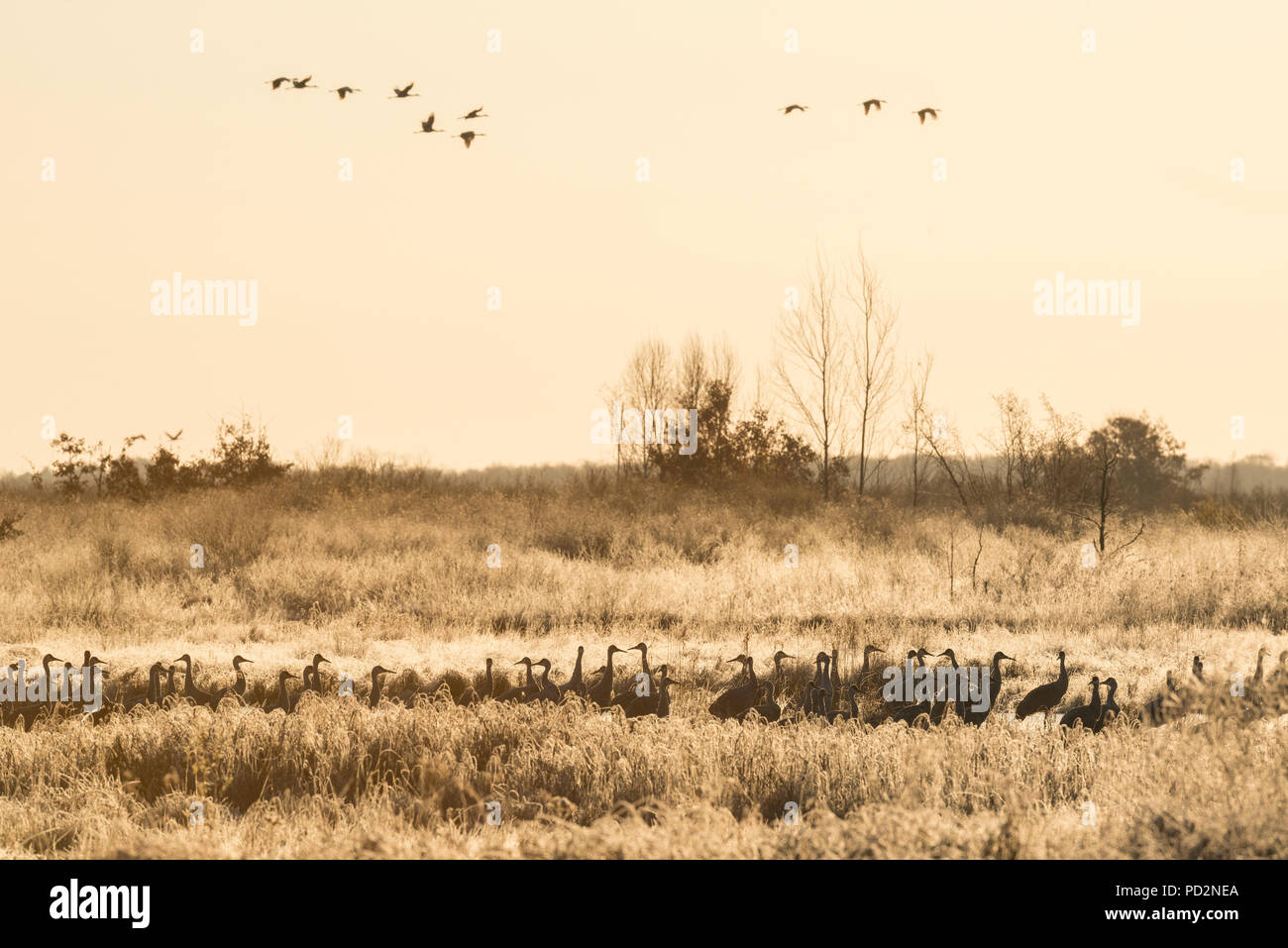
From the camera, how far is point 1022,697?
37.4ft

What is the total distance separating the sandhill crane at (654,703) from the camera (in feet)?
34.2

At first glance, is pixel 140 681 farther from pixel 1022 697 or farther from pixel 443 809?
pixel 1022 697

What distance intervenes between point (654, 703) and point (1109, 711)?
13.7 feet

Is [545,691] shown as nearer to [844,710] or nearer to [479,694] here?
[479,694]

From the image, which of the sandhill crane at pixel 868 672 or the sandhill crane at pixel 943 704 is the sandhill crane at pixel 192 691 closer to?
the sandhill crane at pixel 868 672

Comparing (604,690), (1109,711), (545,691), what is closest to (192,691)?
(545,691)

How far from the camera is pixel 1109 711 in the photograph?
30.8 feet

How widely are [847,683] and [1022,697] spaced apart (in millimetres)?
1809

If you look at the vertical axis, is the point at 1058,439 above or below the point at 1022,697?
above

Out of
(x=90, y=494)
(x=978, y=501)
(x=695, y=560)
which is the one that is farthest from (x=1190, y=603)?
(x=90, y=494)

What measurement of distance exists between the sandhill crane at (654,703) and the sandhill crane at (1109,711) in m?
3.77

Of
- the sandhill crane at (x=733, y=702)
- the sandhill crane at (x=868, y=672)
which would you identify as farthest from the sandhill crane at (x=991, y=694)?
the sandhill crane at (x=733, y=702)

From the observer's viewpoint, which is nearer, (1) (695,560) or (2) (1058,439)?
(1) (695,560)

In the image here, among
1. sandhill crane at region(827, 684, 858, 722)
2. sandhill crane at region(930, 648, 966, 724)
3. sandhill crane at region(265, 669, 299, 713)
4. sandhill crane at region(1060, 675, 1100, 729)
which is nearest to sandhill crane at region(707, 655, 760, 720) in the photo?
sandhill crane at region(827, 684, 858, 722)
